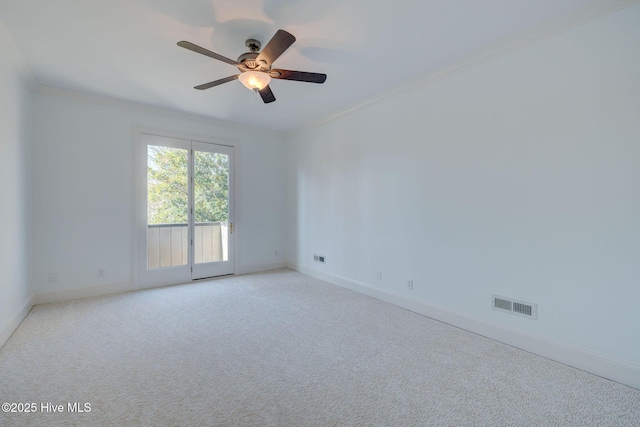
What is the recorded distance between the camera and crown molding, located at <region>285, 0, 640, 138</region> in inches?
82.6

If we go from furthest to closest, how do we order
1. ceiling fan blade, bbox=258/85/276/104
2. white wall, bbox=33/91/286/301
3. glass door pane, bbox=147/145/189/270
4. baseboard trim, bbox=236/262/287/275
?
baseboard trim, bbox=236/262/287/275, glass door pane, bbox=147/145/189/270, white wall, bbox=33/91/286/301, ceiling fan blade, bbox=258/85/276/104

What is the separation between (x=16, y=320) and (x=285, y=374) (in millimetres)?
2921

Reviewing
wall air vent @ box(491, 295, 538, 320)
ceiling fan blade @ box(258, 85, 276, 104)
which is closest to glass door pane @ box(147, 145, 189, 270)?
ceiling fan blade @ box(258, 85, 276, 104)

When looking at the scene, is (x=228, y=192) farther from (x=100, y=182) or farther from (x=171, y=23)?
(x=171, y=23)

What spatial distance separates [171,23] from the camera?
2.32 m

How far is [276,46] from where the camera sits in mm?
2115

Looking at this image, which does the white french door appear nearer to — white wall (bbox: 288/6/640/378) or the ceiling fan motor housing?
white wall (bbox: 288/6/640/378)

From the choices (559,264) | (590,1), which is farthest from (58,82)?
(559,264)

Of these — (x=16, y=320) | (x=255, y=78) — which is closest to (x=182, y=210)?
(x=16, y=320)

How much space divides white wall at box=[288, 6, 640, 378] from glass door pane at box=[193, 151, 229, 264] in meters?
2.50

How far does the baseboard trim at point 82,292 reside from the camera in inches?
144

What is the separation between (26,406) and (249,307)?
2.01 m

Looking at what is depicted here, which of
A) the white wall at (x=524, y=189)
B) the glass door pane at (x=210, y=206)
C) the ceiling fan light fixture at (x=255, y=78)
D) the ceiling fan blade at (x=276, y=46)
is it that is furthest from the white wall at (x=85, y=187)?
the white wall at (x=524, y=189)

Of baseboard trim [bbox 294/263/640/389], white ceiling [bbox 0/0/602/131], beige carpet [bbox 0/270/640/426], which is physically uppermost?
white ceiling [bbox 0/0/602/131]
